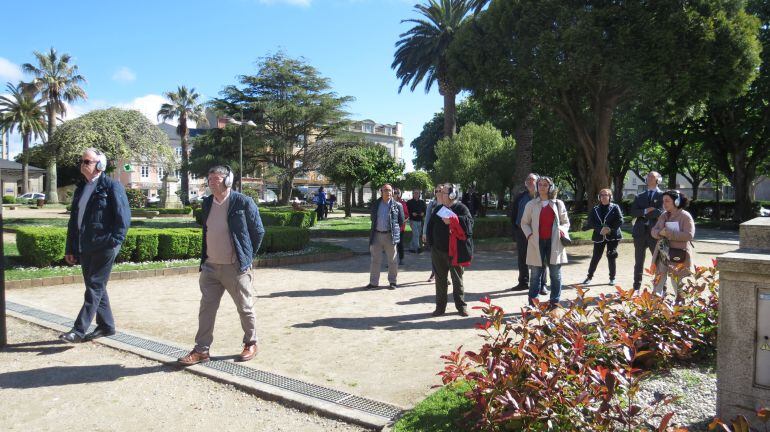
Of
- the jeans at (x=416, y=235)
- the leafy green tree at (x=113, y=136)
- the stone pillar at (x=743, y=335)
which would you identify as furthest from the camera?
the leafy green tree at (x=113, y=136)

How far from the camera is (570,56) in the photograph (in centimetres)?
1491

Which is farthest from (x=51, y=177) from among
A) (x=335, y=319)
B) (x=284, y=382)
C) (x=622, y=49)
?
(x=284, y=382)

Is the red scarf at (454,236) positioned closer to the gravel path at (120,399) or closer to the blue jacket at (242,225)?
the blue jacket at (242,225)

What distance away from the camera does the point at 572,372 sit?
323 centimetres

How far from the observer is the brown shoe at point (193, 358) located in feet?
16.0

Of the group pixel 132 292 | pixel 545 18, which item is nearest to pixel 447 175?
pixel 545 18

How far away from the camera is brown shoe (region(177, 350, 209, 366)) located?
191 inches

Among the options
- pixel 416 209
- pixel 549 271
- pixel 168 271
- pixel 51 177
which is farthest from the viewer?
pixel 51 177

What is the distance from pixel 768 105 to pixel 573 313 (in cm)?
2890

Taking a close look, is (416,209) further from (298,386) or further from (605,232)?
(298,386)

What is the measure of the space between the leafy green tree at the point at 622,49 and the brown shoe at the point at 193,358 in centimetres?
1311

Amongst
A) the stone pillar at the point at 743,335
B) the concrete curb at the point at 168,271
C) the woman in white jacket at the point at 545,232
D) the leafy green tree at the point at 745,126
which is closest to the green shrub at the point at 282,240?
the concrete curb at the point at 168,271

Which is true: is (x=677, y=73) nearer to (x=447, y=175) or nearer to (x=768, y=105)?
(x=768, y=105)

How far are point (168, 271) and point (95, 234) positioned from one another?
5225mm
